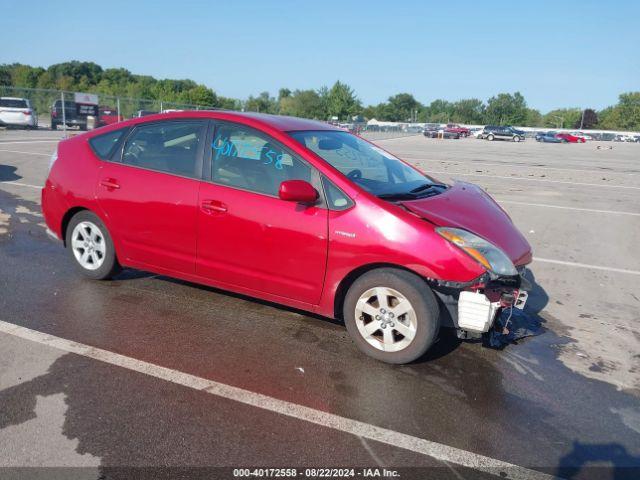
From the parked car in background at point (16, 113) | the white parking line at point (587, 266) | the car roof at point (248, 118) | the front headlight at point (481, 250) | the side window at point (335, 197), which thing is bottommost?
the white parking line at point (587, 266)

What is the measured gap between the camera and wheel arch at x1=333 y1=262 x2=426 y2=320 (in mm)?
3627

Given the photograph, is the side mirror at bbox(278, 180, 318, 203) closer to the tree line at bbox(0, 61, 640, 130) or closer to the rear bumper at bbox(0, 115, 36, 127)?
the rear bumper at bbox(0, 115, 36, 127)

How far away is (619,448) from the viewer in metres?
2.88

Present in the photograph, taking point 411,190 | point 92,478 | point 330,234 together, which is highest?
point 411,190

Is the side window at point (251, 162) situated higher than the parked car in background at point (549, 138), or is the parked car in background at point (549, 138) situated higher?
the parked car in background at point (549, 138)

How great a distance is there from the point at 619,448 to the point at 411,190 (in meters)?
2.26

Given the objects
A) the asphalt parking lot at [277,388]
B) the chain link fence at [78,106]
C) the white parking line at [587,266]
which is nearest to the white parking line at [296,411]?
the asphalt parking lot at [277,388]

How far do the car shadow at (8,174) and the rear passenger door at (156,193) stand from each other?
7435 mm

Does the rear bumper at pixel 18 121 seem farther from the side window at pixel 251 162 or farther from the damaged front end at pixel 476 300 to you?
the damaged front end at pixel 476 300

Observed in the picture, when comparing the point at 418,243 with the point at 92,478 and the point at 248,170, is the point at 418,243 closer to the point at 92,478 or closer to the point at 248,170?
the point at 248,170

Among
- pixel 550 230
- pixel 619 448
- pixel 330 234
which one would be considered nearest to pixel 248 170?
pixel 330 234

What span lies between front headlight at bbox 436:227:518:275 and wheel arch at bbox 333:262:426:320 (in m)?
0.34

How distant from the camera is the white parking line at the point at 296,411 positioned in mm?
2695

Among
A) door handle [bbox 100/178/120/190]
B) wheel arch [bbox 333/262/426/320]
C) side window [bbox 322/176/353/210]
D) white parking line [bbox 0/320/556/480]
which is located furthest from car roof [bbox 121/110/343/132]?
white parking line [bbox 0/320/556/480]
